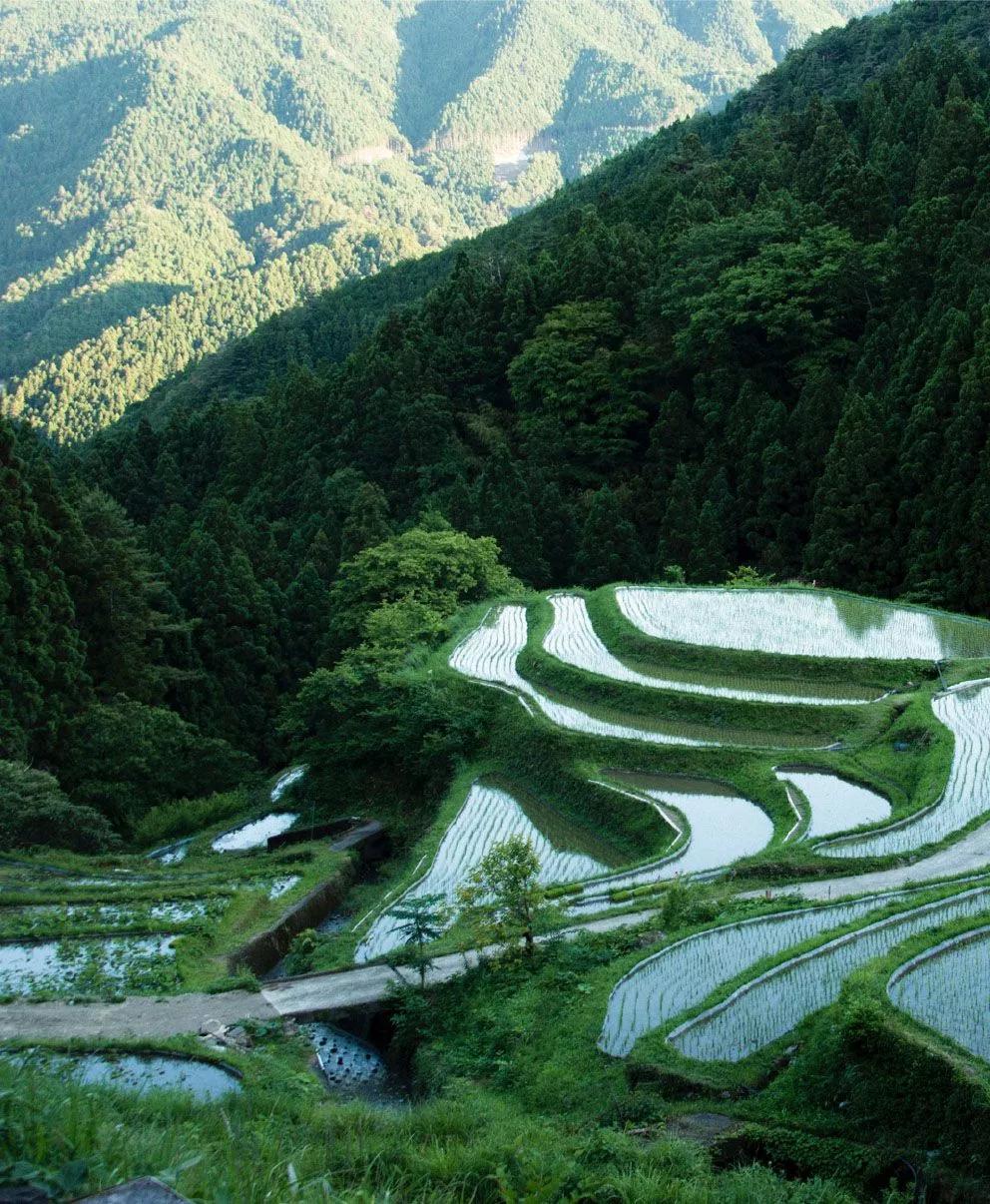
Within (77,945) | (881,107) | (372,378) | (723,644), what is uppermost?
(881,107)

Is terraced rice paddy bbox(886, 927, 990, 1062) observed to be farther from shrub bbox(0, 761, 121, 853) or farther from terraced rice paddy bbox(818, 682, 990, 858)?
shrub bbox(0, 761, 121, 853)

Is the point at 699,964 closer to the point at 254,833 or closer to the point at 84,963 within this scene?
the point at 84,963

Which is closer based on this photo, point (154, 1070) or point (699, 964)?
point (154, 1070)

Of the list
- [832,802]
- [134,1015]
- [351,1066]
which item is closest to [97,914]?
[134,1015]

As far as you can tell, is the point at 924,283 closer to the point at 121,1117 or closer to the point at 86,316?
the point at 121,1117

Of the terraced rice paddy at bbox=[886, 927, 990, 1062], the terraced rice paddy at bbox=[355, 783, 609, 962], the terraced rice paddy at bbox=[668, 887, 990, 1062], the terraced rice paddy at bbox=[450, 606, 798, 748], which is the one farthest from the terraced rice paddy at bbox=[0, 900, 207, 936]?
the terraced rice paddy at bbox=[886, 927, 990, 1062]

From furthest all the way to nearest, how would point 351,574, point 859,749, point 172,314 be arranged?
point 172,314 → point 351,574 → point 859,749

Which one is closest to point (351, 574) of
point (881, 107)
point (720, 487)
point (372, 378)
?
point (720, 487)
